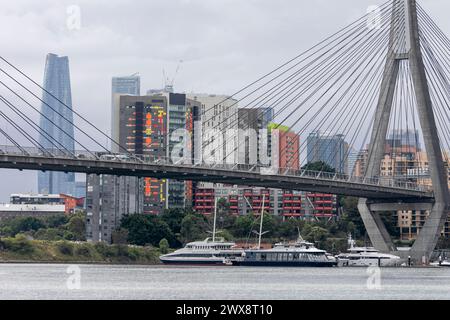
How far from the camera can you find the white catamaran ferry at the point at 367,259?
10188cm

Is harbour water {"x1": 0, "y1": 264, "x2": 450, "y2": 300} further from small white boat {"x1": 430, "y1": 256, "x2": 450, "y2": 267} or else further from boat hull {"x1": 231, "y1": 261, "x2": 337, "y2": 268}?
small white boat {"x1": 430, "y1": 256, "x2": 450, "y2": 267}

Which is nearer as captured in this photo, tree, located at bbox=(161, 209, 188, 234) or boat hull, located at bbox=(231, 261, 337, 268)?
boat hull, located at bbox=(231, 261, 337, 268)

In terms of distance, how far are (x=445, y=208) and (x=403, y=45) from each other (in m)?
14.6


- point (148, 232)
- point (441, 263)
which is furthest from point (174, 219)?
point (441, 263)

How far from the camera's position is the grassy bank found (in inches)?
5000

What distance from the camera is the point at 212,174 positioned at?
86625 millimetres

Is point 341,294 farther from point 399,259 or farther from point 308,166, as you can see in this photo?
point 308,166

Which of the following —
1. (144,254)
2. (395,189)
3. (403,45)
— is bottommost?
(144,254)

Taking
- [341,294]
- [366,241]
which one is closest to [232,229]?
[366,241]

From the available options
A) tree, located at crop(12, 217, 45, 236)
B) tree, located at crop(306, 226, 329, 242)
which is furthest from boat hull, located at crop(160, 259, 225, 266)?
tree, located at crop(12, 217, 45, 236)

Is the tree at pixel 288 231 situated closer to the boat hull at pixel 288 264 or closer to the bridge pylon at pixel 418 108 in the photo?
the boat hull at pixel 288 264

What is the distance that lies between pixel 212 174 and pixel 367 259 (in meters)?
26.3

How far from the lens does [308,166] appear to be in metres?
178

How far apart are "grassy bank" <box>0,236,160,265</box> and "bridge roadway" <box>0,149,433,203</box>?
3808cm
